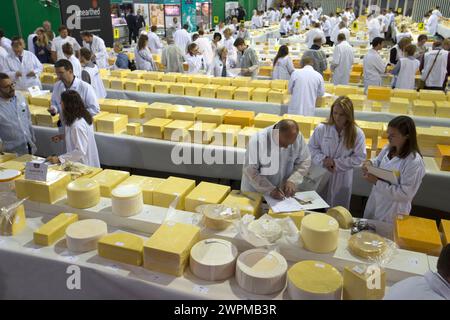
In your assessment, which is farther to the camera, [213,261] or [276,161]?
[276,161]

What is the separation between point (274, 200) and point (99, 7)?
919cm

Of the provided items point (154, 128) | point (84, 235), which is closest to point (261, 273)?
point (84, 235)

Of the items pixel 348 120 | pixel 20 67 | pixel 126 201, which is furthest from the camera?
pixel 20 67

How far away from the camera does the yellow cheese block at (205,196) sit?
236cm

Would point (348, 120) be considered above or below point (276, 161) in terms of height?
above

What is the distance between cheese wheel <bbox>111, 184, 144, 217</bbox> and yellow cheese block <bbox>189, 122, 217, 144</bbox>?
5.15ft

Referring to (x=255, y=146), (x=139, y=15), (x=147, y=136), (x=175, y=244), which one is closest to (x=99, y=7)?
(x=139, y=15)

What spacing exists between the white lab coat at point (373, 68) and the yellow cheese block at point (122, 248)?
17.1ft

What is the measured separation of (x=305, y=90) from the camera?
4605 millimetres

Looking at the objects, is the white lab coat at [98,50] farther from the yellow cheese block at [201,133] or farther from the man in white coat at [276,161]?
the man in white coat at [276,161]

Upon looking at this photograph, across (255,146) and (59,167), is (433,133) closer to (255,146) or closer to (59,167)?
(255,146)

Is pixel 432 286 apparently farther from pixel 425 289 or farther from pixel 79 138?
pixel 79 138

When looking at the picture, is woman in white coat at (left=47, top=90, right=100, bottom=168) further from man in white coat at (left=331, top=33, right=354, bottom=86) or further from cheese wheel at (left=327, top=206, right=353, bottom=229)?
man in white coat at (left=331, top=33, right=354, bottom=86)

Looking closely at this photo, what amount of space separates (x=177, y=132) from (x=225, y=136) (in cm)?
51
